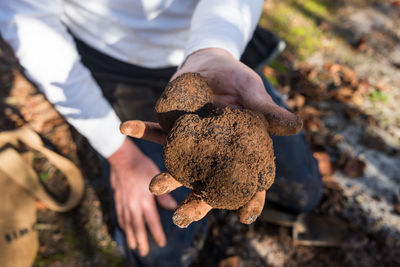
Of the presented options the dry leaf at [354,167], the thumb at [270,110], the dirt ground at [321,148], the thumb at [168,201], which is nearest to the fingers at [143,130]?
the thumb at [270,110]

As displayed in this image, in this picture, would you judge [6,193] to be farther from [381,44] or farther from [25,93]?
[381,44]

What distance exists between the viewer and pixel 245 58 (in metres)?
2.47

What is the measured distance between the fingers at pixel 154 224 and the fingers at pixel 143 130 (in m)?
0.87

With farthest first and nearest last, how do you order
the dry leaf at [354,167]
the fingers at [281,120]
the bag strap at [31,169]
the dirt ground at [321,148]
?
the dry leaf at [354,167] < the dirt ground at [321,148] < the bag strap at [31,169] < the fingers at [281,120]

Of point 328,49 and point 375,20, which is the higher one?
point 375,20

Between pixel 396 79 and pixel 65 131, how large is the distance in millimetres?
3934

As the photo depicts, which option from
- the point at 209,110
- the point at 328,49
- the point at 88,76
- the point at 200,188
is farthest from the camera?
the point at 328,49

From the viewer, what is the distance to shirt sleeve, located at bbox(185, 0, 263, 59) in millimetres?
1784

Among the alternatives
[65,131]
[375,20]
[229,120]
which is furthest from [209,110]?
[375,20]

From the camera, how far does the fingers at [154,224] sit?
220 centimetres

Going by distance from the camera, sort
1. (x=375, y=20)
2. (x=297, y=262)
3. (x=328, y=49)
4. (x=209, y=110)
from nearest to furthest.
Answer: (x=209, y=110) < (x=297, y=262) < (x=328, y=49) < (x=375, y=20)

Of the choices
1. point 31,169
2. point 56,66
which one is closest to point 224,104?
point 56,66

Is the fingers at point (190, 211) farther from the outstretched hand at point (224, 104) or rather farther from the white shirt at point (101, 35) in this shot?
the white shirt at point (101, 35)

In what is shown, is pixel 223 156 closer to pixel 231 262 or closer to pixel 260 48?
pixel 231 262
